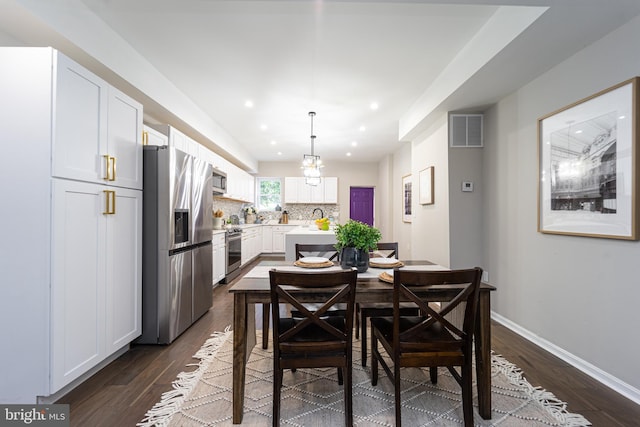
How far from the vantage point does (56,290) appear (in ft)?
5.62

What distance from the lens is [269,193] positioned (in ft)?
27.8

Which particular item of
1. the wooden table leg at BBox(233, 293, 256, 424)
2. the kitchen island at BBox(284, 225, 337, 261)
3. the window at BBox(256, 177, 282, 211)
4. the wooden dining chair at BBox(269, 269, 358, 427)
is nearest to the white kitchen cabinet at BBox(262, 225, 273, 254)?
the window at BBox(256, 177, 282, 211)

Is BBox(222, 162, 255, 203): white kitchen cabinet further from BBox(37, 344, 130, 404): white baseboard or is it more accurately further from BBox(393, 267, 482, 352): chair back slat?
BBox(393, 267, 482, 352): chair back slat

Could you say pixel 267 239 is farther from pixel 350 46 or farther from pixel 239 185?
pixel 350 46

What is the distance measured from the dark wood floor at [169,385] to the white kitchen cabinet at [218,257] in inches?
65.6

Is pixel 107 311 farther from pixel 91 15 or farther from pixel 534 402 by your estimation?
pixel 534 402

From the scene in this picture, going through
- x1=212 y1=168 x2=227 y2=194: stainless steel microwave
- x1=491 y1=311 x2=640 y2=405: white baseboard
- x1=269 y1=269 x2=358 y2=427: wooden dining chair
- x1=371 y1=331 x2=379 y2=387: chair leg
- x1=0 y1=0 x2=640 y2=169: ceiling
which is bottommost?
x1=491 y1=311 x2=640 y2=405: white baseboard

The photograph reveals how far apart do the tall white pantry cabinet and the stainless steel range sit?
294cm

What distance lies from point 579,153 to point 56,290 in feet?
12.6

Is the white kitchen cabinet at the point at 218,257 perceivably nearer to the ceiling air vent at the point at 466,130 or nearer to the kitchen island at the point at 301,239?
the kitchen island at the point at 301,239

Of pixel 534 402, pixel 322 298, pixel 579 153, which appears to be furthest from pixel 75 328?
pixel 579 153

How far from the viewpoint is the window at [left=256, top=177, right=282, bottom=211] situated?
845 centimetres

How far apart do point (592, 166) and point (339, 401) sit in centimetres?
252

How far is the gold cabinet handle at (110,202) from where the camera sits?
6.89 feet
